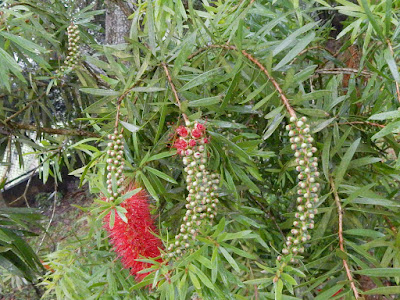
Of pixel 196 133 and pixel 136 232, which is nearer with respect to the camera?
pixel 196 133

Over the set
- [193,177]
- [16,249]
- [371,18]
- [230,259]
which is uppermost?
[371,18]

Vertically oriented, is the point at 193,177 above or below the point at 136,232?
above

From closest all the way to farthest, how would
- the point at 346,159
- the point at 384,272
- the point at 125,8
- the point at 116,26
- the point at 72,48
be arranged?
the point at 384,272, the point at 346,159, the point at 72,48, the point at 125,8, the point at 116,26

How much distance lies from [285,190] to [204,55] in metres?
0.41

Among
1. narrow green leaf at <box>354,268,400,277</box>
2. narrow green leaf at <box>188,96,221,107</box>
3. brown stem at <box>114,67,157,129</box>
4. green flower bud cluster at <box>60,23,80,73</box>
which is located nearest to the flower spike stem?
green flower bud cluster at <box>60,23,80,73</box>

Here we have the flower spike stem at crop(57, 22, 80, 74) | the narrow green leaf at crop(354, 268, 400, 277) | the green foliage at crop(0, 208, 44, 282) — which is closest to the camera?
the narrow green leaf at crop(354, 268, 400, 277)

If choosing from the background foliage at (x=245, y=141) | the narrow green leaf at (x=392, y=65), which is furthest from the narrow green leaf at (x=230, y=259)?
the narrow green leaf at (x=392, y=65)

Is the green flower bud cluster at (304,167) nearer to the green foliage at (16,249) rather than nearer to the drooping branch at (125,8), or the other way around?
the green foliage at (16,249)

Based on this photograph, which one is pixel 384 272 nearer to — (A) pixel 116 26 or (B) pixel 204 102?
(B) pixel 204 102

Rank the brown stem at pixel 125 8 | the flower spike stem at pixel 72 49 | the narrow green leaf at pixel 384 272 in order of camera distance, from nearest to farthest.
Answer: the narrow green leaf at pixel 384 272 < the flower spike stem at pixel 72 49 < the brown stem at pixel 125 8

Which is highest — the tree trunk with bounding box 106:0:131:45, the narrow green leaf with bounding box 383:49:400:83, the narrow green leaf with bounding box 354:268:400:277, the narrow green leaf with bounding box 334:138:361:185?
the narrow green leaf with bounding box 383:49:400:83

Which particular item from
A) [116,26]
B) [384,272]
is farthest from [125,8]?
[384,272]

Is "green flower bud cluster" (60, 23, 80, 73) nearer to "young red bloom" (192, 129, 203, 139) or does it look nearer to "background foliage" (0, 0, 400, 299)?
"background foliage" (0, 0, 400, 299)

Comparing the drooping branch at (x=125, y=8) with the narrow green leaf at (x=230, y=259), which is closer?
the narrow green leaf at (x=230, y=259)
